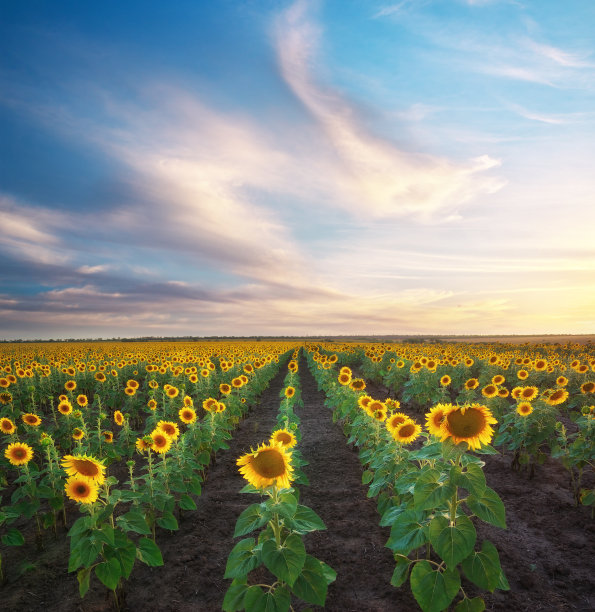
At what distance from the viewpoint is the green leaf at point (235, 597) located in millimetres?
3486

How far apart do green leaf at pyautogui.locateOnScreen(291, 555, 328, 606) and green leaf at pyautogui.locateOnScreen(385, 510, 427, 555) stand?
717 millimetres

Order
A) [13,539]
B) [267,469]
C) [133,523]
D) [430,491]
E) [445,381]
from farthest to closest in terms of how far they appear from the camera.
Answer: [445,381], [13,539], [133,523], [267,469], [430,491]

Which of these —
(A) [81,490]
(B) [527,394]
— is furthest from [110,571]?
(B) [527,394]

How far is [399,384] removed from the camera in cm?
1911

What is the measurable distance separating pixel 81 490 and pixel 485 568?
4.56 metres

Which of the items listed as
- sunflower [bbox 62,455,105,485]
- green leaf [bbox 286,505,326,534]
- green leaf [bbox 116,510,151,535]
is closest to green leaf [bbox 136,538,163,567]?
green leaf [bbox 116,510,151,535]

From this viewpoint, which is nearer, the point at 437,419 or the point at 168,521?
the point at 437,419

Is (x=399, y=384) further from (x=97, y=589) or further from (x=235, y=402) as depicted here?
(x=97, y=589)

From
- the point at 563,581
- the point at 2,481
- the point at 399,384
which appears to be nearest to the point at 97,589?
the point at 2,481

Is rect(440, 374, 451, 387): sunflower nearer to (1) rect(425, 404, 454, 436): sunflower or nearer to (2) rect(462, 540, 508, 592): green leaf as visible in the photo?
(1) rect(425, 404, 454, 436): sunflower

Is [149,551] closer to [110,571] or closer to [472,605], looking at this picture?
[110,571]

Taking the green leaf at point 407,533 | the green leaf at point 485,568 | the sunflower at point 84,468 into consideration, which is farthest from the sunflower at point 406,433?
the sunflower at point 84,468

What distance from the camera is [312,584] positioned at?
343cm

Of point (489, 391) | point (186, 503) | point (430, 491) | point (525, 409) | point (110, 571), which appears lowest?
point (186, 503)
